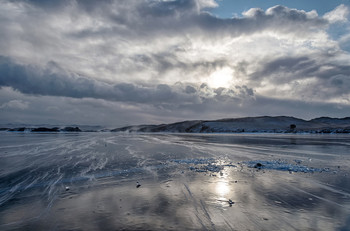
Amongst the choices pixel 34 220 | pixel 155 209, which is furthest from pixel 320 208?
pixel 34 220

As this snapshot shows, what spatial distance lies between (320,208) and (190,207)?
158 inches

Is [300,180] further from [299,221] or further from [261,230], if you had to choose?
[261,230]

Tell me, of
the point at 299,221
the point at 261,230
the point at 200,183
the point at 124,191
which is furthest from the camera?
the point at 200,183

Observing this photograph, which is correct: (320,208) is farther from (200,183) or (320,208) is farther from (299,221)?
(200,183)

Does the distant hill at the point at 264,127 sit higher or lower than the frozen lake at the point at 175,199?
higher

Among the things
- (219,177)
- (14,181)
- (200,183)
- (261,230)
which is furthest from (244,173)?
(14,181)

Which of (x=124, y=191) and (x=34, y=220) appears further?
(x=124, y=191)

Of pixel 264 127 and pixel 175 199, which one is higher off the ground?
pixel 264 127

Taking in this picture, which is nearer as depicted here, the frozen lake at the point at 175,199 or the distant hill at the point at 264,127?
the frozen lake at the point at 175,199

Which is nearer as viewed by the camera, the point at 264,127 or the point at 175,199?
the point at 175,199

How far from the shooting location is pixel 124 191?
7.70m

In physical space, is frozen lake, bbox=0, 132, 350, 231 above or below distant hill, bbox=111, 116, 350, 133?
below

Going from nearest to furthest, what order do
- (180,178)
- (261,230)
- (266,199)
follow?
(261,230) < (266,199) < (180,178)

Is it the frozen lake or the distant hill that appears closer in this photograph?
the frozen lake
